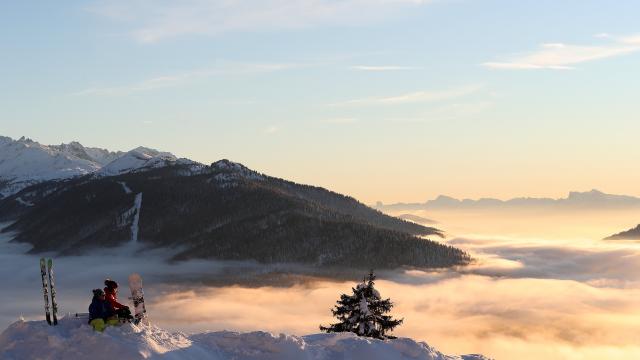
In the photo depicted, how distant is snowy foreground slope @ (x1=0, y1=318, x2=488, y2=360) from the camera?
30.5 meters

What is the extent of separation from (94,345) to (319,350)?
1037 cm

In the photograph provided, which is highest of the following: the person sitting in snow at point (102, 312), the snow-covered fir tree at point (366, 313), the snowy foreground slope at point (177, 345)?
the person sitting in snow at point (102, 312)

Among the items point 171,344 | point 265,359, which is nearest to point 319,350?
point 265,359

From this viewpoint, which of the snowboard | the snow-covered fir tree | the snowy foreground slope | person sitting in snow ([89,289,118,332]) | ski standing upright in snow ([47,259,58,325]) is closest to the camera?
the snowy foreground slope

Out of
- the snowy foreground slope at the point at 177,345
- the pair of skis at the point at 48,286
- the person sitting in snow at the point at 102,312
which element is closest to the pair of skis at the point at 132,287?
the pair of skis at the point at 48,286

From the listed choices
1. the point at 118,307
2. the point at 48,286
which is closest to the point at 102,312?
the point at 118,307

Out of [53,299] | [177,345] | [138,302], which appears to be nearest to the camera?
[177,345]

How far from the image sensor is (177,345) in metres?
32.4

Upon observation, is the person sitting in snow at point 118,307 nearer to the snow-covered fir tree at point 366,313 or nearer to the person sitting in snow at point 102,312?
the person sitting in snow at point 102,312

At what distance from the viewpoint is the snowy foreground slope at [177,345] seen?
1203 inches

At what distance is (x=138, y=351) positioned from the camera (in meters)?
30.0

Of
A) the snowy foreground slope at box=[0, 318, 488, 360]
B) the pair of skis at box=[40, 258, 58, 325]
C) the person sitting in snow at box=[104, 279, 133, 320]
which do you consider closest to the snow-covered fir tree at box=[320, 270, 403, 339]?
the snowy foreground slope at box=[0, 318, 488, 360]

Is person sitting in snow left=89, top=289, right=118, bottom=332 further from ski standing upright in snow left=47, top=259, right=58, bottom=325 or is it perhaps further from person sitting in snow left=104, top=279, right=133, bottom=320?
ski standing upright in snow left=47, top=259, right=58, bottom=325

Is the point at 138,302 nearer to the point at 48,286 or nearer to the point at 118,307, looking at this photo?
the point at 118,307
